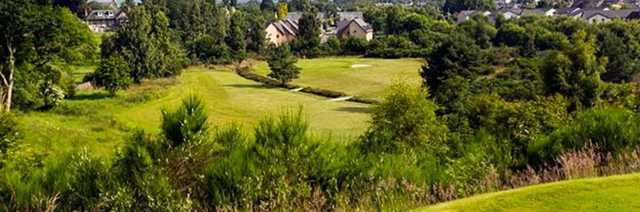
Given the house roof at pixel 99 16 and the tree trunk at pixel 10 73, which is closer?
the tree trunk at pixel 10 73

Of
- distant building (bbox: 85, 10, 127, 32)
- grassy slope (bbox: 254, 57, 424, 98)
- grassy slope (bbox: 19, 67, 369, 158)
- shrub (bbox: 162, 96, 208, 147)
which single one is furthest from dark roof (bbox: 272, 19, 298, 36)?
shrub (bbox: 162, 96, 208, 147)

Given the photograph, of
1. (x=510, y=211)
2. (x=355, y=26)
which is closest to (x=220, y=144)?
(x=510, y=211)

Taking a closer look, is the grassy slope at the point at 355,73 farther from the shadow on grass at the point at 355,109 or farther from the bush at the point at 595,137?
the bush at the point at 595,137

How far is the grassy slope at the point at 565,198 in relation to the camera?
7039 mm

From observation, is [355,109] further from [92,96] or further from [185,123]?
[185,123]

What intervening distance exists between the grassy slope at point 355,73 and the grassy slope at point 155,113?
388 centimetres

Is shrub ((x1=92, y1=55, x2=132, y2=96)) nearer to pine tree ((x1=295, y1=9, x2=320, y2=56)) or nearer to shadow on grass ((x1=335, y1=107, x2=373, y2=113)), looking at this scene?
shadow on grass ((x1=335, y1=107, x2=373, y2=113))

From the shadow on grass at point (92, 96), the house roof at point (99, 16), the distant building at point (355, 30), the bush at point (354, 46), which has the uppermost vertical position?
the house roof at point (99, 16)

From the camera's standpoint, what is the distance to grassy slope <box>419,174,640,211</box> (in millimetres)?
7039

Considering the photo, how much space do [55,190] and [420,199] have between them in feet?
13.0

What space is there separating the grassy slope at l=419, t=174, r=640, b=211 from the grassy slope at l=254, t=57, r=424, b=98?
33201 millimetres

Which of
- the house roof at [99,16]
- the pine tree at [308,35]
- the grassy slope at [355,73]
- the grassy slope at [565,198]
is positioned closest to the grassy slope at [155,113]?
the grassy slope at [355,73]

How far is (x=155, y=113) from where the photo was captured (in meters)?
32.4

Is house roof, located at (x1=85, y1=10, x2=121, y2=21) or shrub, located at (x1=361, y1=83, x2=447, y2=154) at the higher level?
house roof, located at (x1=85, y1=10, x2=121, y2=21)
